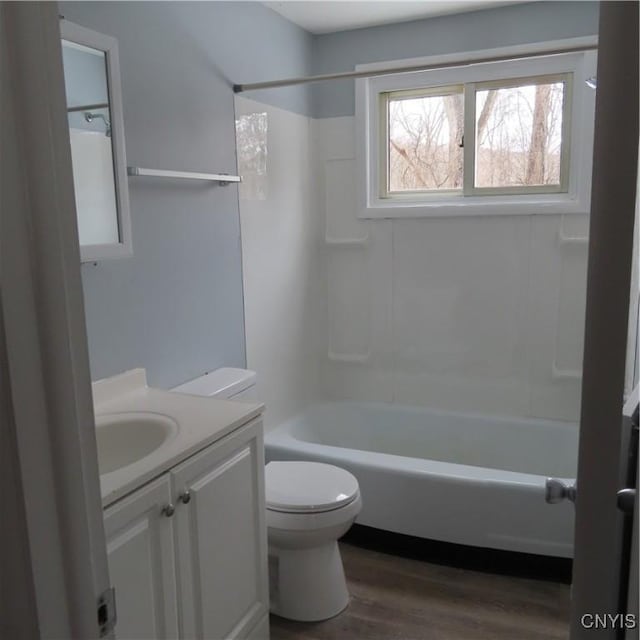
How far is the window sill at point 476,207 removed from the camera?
9.97ft

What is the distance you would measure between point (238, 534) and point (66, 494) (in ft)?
4.12

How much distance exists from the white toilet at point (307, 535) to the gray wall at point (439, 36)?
196 centimetres

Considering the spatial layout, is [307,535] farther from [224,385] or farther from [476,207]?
[476,207]

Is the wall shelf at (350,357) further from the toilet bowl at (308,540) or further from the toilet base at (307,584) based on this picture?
the toilet base at (307,584)

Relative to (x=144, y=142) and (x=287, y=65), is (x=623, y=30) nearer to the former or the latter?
(x=144, y=142)

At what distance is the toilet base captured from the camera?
222 cm

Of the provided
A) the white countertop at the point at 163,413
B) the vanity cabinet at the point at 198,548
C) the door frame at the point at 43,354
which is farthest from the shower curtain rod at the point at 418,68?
the door frame at the point at 43,354

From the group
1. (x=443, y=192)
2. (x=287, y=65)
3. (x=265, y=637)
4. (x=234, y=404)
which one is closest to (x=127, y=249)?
(x=234, y=404)

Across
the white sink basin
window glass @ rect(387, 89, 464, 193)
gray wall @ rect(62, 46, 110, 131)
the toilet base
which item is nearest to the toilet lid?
the toilet base

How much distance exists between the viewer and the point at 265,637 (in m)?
Result: 2.04

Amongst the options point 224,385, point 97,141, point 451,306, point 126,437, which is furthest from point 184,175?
point 451,306

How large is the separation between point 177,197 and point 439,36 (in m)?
1.75

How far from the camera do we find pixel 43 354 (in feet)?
2.16

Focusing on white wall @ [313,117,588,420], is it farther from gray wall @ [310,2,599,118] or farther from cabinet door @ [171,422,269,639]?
cabinet door @ [171,422,269,639]
